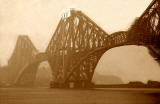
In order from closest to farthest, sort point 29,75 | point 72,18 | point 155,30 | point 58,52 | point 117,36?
point 155,30 < point 117,36 < point 72,18 < point 58,52 < point 29,75

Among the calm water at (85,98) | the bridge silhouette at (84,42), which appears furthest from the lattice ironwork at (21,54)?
the calm water at (85,98)

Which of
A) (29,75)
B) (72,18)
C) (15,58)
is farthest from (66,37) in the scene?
(15,58)

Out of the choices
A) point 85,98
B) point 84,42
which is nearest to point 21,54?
point 84,42

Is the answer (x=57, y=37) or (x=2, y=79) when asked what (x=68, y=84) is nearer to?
(x=57, y=37)

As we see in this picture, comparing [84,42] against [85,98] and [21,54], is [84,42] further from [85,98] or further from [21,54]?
[21,54]

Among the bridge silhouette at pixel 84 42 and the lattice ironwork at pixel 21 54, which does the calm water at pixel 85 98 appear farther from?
the lattice ironwork at pixel 21 54

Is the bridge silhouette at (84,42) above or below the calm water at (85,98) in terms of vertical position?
above

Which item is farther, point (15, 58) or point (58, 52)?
point (15, 58)

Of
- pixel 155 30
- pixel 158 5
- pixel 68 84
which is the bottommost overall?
pixel 68 84
